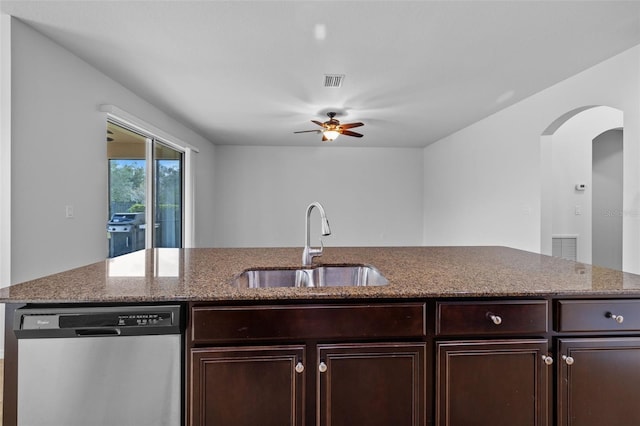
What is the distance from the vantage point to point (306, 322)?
1167 millimetres

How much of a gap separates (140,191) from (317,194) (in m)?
3.62

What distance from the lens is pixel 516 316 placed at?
1206mm

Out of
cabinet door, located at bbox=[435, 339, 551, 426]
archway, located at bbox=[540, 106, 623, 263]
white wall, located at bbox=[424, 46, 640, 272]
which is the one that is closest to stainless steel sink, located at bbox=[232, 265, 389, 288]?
cabinet door, located at bbox=[435, 339, 551, 426]

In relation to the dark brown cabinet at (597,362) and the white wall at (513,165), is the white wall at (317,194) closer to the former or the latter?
the white wall at (513,165)

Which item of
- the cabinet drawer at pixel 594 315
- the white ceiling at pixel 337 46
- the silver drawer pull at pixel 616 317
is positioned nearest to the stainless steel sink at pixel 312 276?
the cabinet drawer at pixel 594 315

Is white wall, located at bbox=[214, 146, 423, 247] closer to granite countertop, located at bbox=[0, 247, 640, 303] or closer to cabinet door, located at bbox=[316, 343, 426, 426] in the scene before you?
granite countertop, located at bbox=[0, 247, 640, 303]

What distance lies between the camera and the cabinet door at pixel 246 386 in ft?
3.71

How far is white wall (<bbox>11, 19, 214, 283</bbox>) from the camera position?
2.21m

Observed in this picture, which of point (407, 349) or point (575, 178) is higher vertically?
point (575, 178)

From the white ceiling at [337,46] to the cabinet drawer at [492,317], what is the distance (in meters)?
1.75

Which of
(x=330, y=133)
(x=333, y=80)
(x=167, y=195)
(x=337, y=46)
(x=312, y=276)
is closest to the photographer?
(x=312, y=276)

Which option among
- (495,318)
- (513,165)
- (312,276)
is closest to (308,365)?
(312,276)

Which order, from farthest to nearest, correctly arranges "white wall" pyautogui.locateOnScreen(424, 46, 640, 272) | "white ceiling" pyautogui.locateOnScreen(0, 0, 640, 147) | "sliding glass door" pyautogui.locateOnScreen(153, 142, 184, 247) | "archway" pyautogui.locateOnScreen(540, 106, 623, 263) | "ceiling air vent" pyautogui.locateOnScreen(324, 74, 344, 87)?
"sliding glass door" pyautogui.locateOnScreen(153, 142, 184, 247), "archway" pyautogui.locateOnScreen(540, 106, 623, 263), "ceiling air vent" pyautogui.locateOnScreen(324, 74, 344, 87), "white wall" pyautogui.locateOnScreen(424, 46, 640, 272), "white ceiling" pyautogui.locateOnScreen(0, 0, 640, 147)

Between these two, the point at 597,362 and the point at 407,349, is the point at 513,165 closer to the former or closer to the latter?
the point at 597,362
